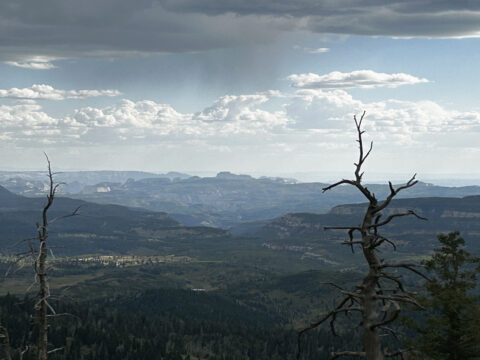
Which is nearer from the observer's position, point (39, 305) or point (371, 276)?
point (371, 276)

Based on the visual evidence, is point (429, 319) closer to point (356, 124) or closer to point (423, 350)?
point (423, 350)

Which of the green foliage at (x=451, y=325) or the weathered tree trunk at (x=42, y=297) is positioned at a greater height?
the weathered tree trunk at (x=42, y=297)

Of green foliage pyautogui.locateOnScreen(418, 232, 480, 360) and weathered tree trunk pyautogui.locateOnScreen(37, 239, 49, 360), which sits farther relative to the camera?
green foliage pyautogui.locateOnScreen(418, 232, 480, 360)

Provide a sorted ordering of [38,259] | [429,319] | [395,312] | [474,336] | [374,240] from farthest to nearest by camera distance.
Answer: [429,319] < [474,336] < [38,259] < [374,240] < [395,312]

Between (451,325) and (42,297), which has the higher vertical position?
(42,297)

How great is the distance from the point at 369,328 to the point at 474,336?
37169 millimetres

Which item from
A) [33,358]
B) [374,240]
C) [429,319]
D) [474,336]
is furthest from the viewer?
[33,358]

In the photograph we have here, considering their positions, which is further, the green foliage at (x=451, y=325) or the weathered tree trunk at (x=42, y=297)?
the green foliage at (x=451, y=325)

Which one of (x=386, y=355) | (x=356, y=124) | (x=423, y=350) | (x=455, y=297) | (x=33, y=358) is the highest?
(x=356, y=124)

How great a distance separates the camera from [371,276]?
18.9 m

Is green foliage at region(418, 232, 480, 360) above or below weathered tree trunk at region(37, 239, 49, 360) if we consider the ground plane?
below

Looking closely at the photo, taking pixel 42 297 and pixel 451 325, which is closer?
pixel 42 297

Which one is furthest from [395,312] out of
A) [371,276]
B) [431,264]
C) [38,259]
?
[431,264]

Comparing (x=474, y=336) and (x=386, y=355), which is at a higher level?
(x=386, y=355)
